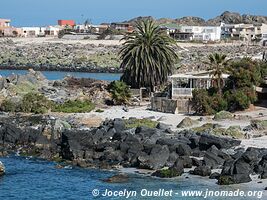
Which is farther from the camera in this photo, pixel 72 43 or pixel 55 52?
pixel 72 43

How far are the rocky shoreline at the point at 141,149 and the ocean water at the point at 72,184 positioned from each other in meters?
0.86

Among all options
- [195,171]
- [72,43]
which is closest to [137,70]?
[195,171]

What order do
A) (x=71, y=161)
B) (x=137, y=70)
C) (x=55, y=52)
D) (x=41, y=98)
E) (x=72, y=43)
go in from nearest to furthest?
(x=71, y=161) < (x=41, y=98) < (x=137, y=70) < (x=55, y=52) < (x=72, y=43)

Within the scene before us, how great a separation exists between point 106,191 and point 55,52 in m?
107

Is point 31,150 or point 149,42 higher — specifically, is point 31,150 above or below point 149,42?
below

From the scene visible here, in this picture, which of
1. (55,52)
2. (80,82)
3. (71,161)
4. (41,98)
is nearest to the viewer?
(71,161)

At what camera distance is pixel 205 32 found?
17900 cm

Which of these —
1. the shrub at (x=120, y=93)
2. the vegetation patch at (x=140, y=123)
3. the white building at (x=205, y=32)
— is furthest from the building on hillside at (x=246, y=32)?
the vegetation patch at (x=140, y=123)

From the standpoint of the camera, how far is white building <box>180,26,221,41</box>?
178m

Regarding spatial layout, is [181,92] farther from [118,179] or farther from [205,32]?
[205,32]

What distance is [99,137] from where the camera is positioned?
3981 centimetres

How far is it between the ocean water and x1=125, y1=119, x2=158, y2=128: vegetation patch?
32.9 ft

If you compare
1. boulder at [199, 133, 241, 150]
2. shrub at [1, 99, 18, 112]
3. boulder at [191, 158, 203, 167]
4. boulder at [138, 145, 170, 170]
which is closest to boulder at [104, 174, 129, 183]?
boulder at [138, 145, 170, 170]

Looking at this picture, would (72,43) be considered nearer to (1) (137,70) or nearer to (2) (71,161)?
(1) (137,70)
